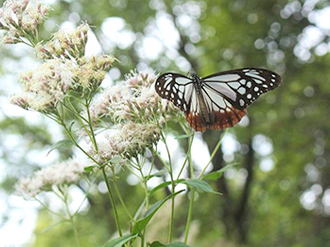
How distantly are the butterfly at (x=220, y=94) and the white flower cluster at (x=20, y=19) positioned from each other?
1.73 ft

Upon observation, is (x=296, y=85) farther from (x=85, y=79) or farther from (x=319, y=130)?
(x=85, y=79)

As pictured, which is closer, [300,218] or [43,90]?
[43,90]

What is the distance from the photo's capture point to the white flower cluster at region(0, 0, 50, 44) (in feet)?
5.20

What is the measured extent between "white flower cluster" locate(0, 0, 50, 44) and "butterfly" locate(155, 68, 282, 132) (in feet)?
1.73

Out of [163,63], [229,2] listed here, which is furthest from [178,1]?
[229,2]

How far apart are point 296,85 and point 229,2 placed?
1.43 metres

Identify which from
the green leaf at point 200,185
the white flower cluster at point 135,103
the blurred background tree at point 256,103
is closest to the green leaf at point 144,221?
the green leaf at point 200,185

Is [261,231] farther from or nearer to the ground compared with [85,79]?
farther from the ground

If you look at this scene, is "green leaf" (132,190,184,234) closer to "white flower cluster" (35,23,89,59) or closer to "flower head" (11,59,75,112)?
"flower head" (11,59,75,112)

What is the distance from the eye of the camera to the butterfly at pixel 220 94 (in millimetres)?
1628

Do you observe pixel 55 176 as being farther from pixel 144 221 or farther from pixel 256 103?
pixel 256 103

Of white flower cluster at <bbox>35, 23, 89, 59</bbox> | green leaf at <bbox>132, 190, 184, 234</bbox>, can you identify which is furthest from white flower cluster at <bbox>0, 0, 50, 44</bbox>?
green leaf at <bbox>132, 190, 184, 234</bbox>

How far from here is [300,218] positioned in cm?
609

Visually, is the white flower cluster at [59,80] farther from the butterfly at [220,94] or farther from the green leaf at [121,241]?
the green leaf at [121,241]
